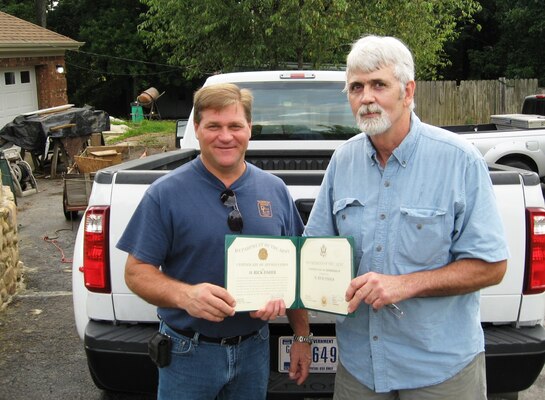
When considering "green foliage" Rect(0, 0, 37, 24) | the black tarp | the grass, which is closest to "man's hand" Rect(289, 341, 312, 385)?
the black tarp

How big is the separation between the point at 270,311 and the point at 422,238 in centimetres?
57

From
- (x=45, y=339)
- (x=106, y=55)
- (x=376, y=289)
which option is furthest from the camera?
(x=106, y=55)

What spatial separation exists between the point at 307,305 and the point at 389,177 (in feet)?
1.76

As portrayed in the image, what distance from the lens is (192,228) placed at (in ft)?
7.22

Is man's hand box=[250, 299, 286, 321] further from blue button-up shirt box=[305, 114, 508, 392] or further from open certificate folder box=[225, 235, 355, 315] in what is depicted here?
blue button-up shirt box=[305, 114, 508, 392]

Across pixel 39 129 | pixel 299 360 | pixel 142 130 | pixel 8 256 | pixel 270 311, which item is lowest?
pixel 8 256

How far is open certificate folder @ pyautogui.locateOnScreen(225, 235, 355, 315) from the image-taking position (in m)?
2.12

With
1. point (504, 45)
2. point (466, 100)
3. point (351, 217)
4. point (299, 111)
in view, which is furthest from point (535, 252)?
point (504, 45)

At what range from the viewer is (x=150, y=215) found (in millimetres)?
2201

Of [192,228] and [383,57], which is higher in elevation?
[383,57]

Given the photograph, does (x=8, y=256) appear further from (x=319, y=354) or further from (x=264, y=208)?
(x=264, y=208)

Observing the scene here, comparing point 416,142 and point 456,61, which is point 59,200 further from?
point 456,61

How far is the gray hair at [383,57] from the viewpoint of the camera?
204cm

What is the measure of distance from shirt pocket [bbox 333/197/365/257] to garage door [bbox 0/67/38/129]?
17.9 metres
